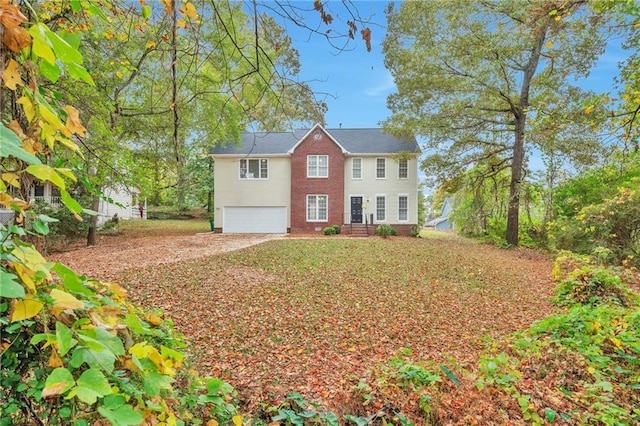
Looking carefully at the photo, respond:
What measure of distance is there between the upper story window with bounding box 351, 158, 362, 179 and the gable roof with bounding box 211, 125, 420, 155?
55cm

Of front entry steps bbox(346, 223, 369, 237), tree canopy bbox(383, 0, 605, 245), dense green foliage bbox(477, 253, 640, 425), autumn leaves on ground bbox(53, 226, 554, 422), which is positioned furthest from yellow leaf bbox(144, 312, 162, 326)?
front entry steps bbox(346, 223, 369, 237)

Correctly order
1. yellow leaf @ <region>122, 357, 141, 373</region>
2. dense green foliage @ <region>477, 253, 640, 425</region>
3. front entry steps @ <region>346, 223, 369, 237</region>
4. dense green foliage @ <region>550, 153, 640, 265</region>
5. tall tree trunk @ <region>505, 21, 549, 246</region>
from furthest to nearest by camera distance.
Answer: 1. front entry steps @ <region>346, 223, 369, 237</region>
2. tall tree trunk @ <region>505, 21, 549, 246</region>
3. dense green foliage @ <region>550, 153, 640, 265</region>
4. dense green foliage @ <region>477, 253, 640, 425</region>
5. yellow leaf @ <region>122, 357, 141, 373</region>

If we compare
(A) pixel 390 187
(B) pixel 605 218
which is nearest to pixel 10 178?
(B) pixel 605 218

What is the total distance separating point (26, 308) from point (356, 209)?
2023 centimetres

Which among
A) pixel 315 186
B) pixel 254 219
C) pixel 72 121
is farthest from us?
pixel 254 219

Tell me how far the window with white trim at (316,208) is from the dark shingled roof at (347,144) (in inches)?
130

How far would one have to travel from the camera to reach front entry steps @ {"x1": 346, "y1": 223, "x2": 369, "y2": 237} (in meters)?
19.8

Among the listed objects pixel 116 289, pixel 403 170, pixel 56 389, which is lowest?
pixel 56 389

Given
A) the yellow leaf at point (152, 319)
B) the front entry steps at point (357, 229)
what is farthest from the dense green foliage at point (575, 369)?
the front entry steps at point (357, 229)

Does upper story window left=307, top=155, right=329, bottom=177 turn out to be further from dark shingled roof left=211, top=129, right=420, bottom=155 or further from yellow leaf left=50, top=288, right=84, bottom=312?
yellow leaf left=50, top=288, right=84, bottom=312

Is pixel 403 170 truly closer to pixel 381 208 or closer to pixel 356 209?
pixel 381 208

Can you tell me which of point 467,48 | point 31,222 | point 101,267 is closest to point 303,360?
point 31,222

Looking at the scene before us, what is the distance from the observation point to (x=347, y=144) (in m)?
21.4

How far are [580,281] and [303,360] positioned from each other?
617 cm
